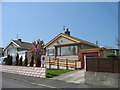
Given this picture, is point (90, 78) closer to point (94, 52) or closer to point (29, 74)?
point (29, 74)

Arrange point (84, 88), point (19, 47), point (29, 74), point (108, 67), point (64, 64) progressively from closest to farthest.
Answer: point (84, 88) < point (108, 67) < point (29, 74) < point (64, 64) < point (19, 47)

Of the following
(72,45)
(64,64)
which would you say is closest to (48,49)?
(72,45)

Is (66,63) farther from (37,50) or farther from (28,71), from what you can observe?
(37,50)

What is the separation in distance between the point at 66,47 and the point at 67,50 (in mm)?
533

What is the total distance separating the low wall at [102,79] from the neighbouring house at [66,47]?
9.12 meters

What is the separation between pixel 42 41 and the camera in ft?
78.4

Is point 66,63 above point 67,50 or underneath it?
underneath

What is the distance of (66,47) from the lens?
70.1ft

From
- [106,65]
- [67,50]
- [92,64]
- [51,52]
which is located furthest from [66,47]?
[106,65]

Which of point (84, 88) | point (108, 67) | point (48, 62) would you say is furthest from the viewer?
point (48, 62)

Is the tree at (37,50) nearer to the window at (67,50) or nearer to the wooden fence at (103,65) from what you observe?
the window at (67,50)

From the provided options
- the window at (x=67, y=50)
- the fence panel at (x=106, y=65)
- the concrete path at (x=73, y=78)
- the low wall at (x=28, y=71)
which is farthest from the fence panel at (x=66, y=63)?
the fence panel at (x=106, y=65)

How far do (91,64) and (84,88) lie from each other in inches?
85.1

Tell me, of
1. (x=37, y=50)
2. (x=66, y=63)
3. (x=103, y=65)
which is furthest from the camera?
(x=37, y=50)
